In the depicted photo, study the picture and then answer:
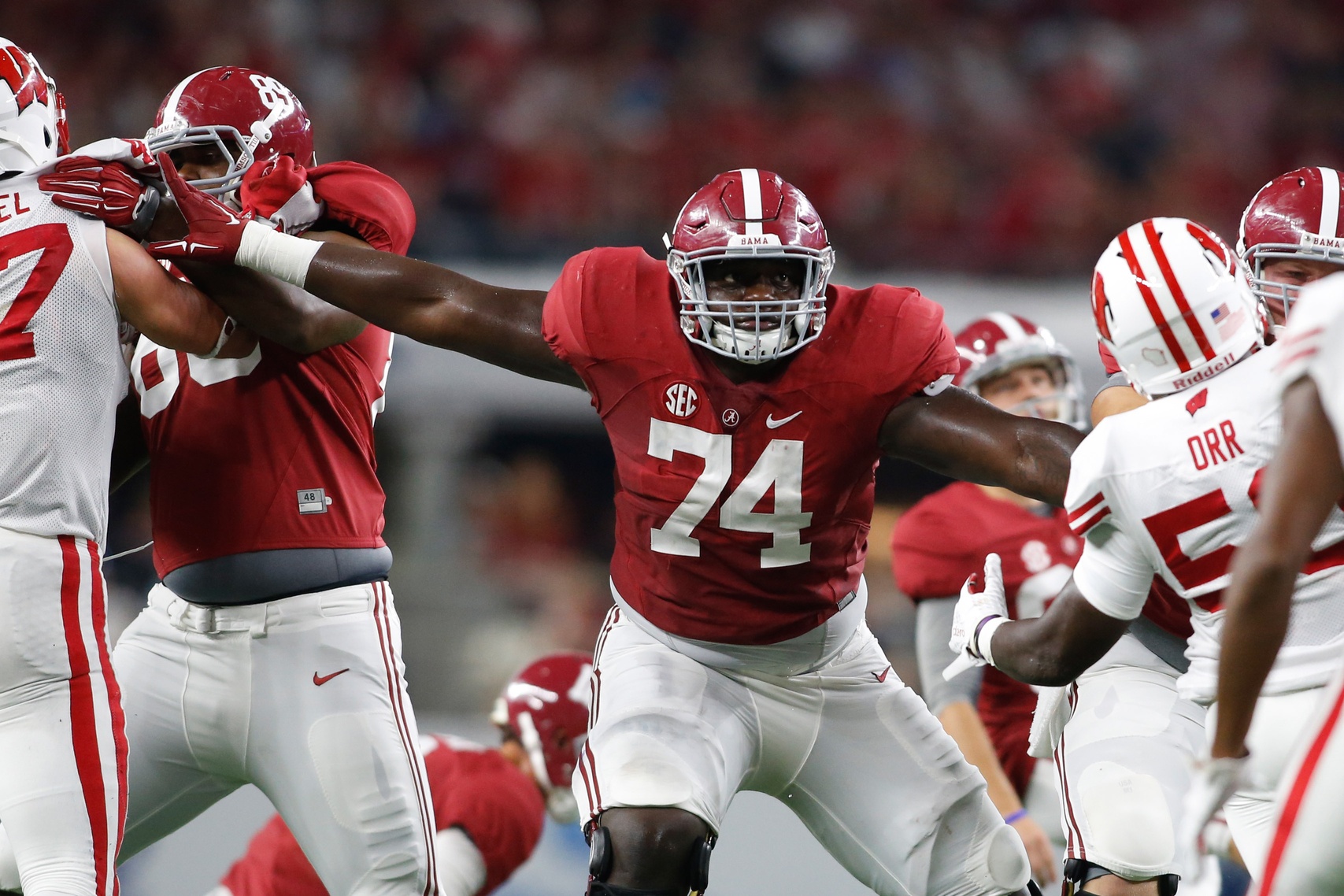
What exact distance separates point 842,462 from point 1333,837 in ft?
4.63

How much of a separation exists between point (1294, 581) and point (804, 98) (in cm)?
835

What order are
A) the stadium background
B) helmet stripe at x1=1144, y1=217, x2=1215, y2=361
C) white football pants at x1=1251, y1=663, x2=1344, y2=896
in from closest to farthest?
white football pants at x1=1251, y1=663, x2=1344, y2=896 → helmet stripe at x1=1144, y1=217, x2=1215, y2=361 → the stadium background

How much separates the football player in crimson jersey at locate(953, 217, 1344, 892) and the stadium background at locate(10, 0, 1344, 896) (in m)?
5.14

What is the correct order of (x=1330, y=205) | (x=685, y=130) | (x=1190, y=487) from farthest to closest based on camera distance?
(x=685, y=130) < (x=1330, y=205) < (x=1190, y=487)

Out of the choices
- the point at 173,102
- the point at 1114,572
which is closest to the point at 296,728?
the point at 173,102

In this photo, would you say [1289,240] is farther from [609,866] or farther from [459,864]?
[459,864]

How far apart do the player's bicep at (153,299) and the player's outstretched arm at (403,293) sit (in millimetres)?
169

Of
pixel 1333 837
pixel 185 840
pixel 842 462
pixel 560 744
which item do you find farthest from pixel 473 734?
pixel 1333 837

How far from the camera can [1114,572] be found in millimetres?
2785

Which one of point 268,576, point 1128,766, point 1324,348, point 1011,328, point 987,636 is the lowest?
point 1128,766

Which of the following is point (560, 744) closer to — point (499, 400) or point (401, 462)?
point (499, 400)

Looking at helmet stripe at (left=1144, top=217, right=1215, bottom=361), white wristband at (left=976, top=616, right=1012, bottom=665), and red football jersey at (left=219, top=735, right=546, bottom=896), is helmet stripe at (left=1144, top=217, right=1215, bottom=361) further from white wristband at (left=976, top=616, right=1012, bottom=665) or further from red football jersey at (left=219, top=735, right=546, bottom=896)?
red football jersey at (left=219, top=735, right=546, bottom=896)

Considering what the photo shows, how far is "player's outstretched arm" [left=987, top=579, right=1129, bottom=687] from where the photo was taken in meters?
2.86

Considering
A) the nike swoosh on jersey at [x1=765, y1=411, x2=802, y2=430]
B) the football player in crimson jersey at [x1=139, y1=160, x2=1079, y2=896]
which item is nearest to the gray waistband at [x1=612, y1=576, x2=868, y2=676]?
the football player in crimson jersey at [x1=139, y1=160, x2=1079, y2=896]
